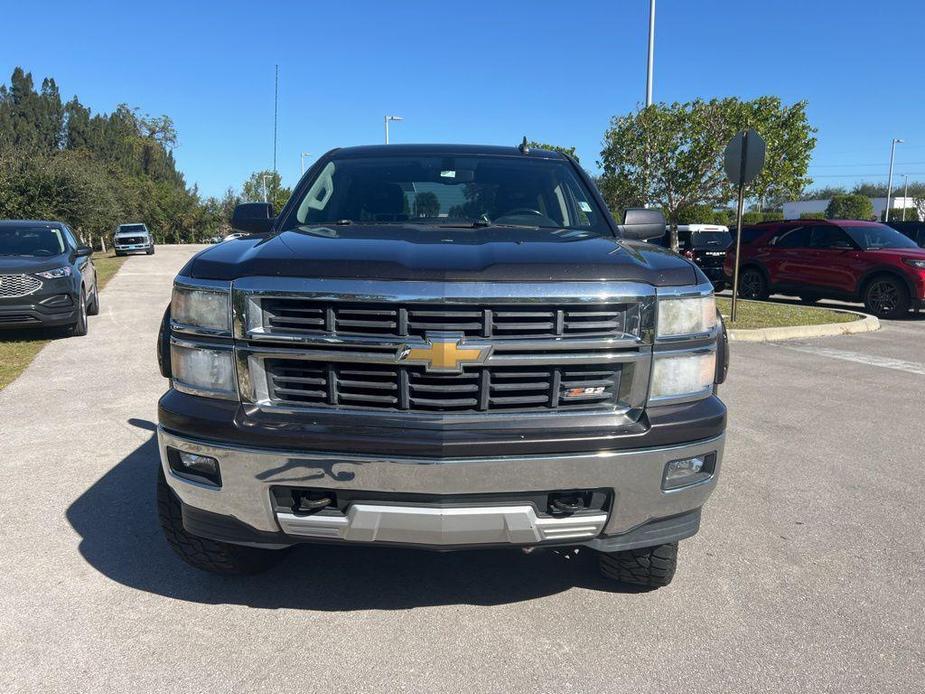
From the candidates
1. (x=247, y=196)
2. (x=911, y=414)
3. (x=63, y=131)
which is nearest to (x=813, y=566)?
(x=911, y=414)

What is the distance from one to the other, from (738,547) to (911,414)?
11.9ft

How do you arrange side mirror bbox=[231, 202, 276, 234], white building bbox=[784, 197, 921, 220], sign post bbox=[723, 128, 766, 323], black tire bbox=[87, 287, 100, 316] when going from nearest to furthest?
side mirror bbox=[231, 202, 276, 234] < sign post bbox=[723, 128, 766, 323] < black tire bbox=[87, 287, 100, 316] < white building bbox=[784, 197, 921, 220]

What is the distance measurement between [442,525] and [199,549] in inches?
46.4

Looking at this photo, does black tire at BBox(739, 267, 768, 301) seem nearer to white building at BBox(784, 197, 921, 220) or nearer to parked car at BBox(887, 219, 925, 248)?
parked car at BBox(887, 219, 925, 248)

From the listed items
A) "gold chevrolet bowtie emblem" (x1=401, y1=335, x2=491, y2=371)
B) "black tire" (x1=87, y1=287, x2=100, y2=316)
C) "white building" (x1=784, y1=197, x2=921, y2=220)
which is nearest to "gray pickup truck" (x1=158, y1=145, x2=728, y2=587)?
"gold chevrolet bowtie emblem" (x1=401, y1=335, x2=491, y2=371)

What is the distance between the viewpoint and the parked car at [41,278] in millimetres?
9312

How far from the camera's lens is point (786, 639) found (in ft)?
9.18

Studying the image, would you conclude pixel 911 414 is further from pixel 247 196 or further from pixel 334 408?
pixel 247 196

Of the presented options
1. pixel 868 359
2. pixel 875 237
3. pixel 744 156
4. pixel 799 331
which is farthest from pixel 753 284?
pixel 868 359

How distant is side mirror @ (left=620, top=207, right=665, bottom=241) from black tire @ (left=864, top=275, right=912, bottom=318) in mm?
11192

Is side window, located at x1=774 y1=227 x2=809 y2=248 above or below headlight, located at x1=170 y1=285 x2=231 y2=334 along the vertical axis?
above

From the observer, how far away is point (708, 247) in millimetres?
17844

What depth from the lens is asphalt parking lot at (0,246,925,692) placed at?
256cm

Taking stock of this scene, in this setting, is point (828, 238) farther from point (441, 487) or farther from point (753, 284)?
point (441, 487)
